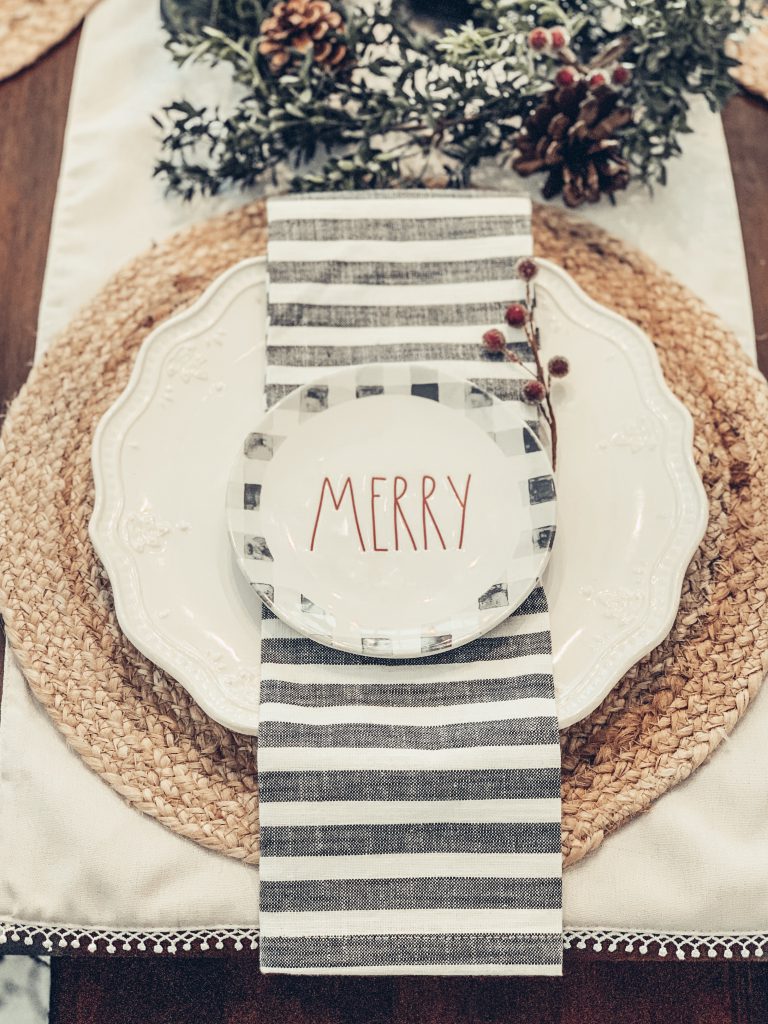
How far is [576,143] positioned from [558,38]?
3.5 inches

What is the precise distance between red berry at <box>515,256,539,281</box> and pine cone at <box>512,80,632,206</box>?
12cm

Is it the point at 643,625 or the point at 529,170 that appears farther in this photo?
the point at 529,170

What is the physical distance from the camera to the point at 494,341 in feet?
2.56

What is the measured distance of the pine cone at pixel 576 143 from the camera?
83cm

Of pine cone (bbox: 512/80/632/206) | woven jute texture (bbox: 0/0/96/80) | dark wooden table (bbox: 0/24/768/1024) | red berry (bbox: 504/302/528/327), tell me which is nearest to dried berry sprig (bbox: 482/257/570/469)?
red berry (bbox: 504/302/528/327)

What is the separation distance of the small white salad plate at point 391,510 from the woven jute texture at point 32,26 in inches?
21.0

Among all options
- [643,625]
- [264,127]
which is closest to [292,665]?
[643,625]

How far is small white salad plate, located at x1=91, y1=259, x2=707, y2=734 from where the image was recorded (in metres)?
0.70

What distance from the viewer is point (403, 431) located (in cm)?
76

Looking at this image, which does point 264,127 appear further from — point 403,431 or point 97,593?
point 97,593

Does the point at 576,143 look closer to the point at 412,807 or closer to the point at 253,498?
the point at 253,498

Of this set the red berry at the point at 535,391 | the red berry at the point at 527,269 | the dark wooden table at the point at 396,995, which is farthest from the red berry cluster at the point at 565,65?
the dark wooden table at the point at 396,995

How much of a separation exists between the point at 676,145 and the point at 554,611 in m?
0.48

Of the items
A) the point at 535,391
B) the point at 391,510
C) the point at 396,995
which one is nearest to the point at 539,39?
the point at 535,391
